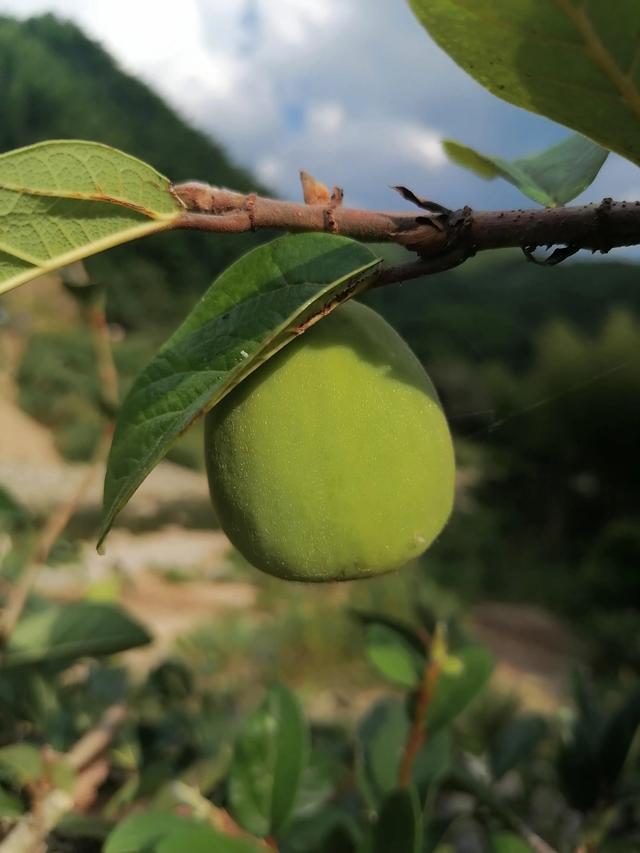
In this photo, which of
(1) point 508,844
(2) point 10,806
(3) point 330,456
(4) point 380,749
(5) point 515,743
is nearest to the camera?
(3) point 330,456

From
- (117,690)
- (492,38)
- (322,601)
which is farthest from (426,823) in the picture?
(322,601)

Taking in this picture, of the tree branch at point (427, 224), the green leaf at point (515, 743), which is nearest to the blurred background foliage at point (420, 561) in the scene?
the green leaf at point (515, 743)

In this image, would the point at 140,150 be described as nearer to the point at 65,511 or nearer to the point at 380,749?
the point at 65,511

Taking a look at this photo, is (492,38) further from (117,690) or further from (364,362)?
(117,690)

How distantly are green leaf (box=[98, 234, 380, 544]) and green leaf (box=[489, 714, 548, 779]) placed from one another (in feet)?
2.82

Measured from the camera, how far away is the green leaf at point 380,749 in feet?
2.87

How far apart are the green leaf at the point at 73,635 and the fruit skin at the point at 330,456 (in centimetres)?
40

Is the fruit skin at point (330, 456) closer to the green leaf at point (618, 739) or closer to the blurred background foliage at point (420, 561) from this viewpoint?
the blurred background foliage at point (420, 561)

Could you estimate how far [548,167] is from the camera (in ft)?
1.92

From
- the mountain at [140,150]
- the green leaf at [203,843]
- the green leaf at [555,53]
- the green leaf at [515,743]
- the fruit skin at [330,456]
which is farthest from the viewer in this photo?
the mountain at [140,150]

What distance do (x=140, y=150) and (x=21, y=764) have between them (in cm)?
1297

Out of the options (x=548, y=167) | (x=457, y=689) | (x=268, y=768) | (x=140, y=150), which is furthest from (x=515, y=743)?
(x=140, y=150)

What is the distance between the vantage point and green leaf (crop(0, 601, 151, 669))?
0.84 meters

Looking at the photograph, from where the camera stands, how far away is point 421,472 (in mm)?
497
